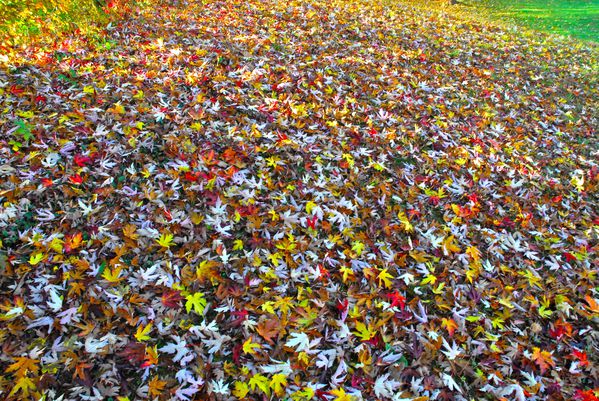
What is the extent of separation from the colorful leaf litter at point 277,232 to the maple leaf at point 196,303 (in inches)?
0.7

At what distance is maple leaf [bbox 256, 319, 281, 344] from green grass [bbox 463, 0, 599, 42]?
1429 centimetres

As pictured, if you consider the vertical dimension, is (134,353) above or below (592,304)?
above

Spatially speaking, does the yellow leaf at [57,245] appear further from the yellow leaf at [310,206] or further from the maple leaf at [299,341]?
the yellow leaf at [310,206]

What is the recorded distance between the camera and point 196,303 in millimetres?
2797

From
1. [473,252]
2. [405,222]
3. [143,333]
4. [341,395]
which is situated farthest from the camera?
[405,222]

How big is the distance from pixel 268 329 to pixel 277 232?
3.22 feet

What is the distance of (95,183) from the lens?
347 cm

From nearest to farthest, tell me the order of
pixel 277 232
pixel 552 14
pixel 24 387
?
pixel 24 387, pixel 277 232, pixel 552 14

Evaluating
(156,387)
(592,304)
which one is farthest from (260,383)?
(592,304)

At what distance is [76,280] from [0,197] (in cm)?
115

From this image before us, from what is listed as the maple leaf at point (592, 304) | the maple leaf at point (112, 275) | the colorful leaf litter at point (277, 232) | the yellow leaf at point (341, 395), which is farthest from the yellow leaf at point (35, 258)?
the maple leaf at point (592, 304)

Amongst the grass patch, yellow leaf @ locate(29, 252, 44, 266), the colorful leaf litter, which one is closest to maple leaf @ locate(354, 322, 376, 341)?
the colorful leaf litter

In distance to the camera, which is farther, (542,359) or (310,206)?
(310,206)

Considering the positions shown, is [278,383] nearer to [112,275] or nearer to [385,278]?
[385,278]
